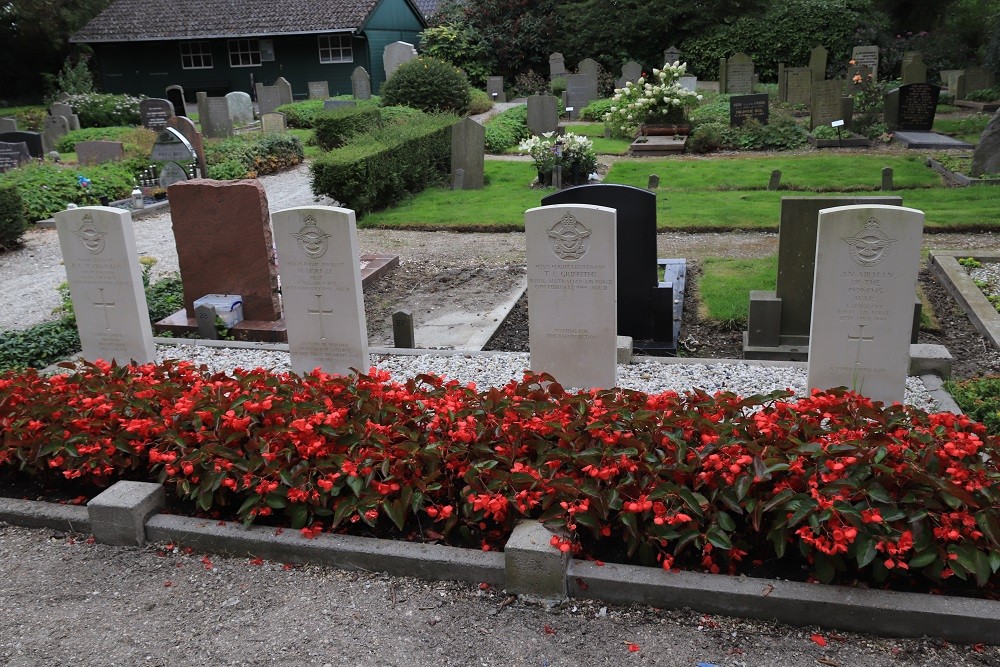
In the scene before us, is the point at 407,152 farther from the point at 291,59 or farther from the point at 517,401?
the point at 291,59

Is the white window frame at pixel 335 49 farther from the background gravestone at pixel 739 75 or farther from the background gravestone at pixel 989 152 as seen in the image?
the background gravestone at pixel 989 152

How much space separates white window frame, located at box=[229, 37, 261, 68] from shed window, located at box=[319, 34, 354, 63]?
3032 millimetres

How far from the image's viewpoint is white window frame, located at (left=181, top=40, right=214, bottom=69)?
37.2 m

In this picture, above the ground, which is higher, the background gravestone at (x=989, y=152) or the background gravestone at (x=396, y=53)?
the background gravestone at (x=396, y=53)

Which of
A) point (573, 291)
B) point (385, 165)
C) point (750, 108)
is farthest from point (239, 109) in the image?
point (573, 291)

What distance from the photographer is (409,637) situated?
3.56 metres

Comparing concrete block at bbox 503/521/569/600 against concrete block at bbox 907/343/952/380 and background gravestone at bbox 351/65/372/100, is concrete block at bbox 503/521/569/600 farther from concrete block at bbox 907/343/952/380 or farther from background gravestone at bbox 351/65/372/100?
background gravestone at bbox 351/65/372/100

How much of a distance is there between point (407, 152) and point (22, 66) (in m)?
34.0

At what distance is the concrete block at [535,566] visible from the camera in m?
3.69

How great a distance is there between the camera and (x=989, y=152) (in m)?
13.8

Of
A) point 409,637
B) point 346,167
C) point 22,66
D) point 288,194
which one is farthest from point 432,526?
point 22,66

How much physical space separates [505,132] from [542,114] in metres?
1.38

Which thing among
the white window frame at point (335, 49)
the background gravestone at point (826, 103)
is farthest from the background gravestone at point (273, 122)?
the background gravestone at point (826, 103)

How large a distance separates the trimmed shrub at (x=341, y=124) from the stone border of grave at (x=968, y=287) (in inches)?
467
